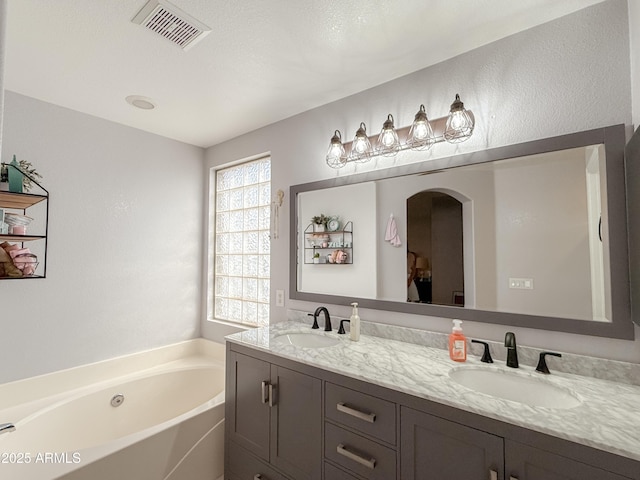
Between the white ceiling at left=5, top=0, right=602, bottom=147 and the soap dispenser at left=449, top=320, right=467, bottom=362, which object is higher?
the white ceiling at left=5, top=0, right=602, bottom=147

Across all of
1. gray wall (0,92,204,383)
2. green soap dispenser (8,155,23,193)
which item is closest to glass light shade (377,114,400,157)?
gray wall (0,92,204,383)

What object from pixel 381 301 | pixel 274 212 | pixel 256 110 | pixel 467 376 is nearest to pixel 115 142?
pixel 256 110

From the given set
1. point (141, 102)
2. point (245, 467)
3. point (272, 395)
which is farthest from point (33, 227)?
point (245, 467)

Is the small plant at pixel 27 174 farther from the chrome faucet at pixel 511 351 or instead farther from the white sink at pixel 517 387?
the chrome faucet at pixel 511 351

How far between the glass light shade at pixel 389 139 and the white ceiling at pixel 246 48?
12.9 inches

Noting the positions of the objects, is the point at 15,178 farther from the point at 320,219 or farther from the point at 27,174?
the point at 320,219

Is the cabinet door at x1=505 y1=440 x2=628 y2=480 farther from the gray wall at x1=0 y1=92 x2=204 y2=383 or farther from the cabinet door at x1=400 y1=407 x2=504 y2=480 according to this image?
the gray wall at x1=0 y1=92 x2=204 y2=383

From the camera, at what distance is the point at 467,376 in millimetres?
1373

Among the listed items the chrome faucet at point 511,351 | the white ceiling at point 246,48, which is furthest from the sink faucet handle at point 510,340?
the white ceiling at point 246,48

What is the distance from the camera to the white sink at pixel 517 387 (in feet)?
3.85

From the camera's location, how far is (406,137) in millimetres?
1777

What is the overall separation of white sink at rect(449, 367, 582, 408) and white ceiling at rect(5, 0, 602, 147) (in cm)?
159

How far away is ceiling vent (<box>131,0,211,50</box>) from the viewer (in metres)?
1.35

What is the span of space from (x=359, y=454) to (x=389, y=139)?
157cm
